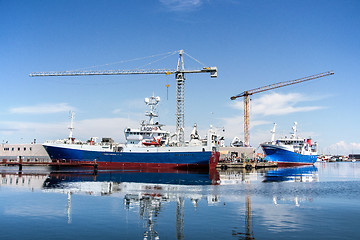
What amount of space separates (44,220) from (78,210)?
3552 millimetres

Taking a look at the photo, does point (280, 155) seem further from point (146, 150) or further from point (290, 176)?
point (146, 150)

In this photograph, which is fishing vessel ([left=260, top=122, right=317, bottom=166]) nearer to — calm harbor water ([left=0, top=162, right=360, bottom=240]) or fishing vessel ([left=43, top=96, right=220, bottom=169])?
fishing vessel ([left=43, top=96, right=220, bottom=169])

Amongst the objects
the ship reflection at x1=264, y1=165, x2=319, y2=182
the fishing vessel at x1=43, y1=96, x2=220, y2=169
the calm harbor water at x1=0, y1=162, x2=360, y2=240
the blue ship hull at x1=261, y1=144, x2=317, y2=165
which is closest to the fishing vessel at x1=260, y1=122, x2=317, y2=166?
the blue ship hull at x1=261, y1=144, x2=317, y2=165

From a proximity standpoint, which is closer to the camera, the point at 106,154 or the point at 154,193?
the point at 154,193

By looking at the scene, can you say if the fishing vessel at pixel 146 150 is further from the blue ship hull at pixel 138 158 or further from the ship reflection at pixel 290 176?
the ship reflection at pixel 290 176

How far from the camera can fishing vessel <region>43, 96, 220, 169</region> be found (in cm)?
6788

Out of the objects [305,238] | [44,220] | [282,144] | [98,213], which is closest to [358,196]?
[305,238]

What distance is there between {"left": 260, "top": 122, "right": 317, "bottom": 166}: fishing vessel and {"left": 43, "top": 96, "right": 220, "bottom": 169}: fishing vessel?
40.4m

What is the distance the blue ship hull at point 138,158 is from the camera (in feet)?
222

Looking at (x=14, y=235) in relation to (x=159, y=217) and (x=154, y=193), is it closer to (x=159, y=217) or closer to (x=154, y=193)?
(x=159, y=217)

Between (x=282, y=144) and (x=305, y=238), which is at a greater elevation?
(x=282, y=144)

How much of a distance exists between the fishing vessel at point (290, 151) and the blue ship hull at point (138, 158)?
41.2 meters

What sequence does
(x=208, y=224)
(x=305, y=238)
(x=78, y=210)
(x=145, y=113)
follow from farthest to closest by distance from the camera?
1. (x=145, y=113)
2. (x=78, y=210)
3. (x=208, y=224)
4. (x=305, y=238)

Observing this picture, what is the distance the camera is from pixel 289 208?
24188 mm
